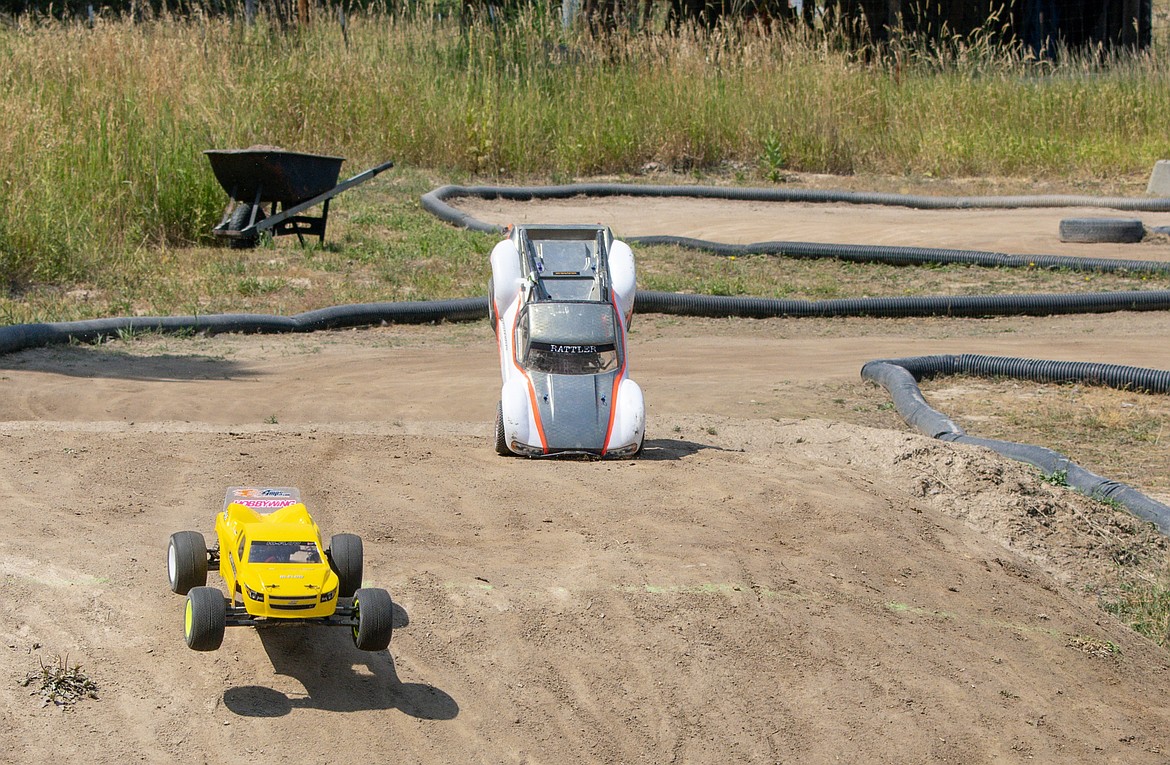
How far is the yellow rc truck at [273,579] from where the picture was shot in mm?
3895

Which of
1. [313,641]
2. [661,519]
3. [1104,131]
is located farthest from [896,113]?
[313,641]

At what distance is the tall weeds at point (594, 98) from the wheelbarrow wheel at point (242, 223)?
248 cm

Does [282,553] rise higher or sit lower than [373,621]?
higher

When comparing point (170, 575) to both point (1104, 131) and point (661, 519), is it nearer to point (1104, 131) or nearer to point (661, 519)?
point (661, 519)

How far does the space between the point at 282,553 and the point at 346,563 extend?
360mm

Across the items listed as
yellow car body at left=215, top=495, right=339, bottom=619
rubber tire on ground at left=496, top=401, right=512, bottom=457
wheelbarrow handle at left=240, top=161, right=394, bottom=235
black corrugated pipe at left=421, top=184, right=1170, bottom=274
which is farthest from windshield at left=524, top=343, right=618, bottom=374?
black corrugated pipe at left=421, top=184, right=1170, bottom=274

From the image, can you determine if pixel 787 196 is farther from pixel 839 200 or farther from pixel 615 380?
pixel 615 380

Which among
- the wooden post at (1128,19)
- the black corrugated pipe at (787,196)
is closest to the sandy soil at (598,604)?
Answer: the black corrugated pipe at (787,196)

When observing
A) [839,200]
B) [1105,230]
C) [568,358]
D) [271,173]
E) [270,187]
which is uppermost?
[271,173]

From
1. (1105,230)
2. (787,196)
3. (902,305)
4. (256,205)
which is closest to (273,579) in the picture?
(902,305)

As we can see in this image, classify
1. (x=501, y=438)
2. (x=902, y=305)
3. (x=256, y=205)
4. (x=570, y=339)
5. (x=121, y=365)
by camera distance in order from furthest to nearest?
(x=256, y=205) < (x=902, y=305) < (x=121, y=365) < (x=570, y=339) < (x=501, y=438)

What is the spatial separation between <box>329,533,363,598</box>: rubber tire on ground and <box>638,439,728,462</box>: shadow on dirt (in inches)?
94.6

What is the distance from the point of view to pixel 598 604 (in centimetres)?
466

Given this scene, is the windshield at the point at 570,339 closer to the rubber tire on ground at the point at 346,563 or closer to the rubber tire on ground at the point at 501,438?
the rubber tire on ground at the point at 501,438
